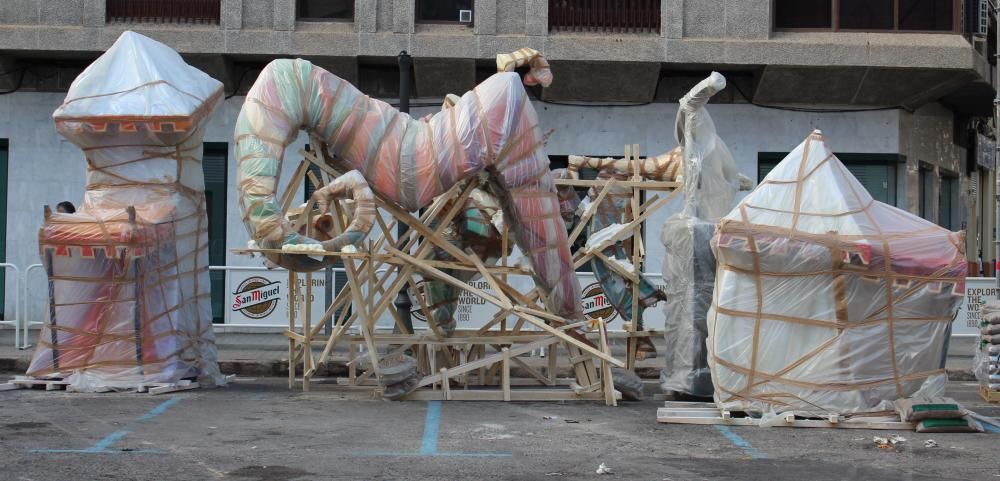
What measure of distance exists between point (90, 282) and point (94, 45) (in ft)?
28.0

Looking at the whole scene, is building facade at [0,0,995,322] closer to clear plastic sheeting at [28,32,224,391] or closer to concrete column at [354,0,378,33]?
Result: concrete column at [354,0,378,33]

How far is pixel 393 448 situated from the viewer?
9430 mm

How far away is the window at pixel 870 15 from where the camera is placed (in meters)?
21.2

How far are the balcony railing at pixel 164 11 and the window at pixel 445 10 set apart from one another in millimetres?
3131

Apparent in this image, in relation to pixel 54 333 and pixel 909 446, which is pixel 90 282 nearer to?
pixel 54 333

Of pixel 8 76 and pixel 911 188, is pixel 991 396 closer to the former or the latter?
pixel 911 188

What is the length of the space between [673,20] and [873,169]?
428cm

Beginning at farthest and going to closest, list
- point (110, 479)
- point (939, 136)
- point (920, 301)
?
point (939, 136) < point (920, 301) < point (110, 479)

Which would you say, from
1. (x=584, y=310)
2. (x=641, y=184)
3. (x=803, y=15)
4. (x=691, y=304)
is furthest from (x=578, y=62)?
(x=691, y=304)

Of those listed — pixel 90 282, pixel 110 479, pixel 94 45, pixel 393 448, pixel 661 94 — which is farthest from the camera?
pixel 661 94

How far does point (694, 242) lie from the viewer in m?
12.7

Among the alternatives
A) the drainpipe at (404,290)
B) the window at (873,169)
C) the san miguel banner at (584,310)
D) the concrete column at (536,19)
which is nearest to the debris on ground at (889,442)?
the drainpipe at (404,290)

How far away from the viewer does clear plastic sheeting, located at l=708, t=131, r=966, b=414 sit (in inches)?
428

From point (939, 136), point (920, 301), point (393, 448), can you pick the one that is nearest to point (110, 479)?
point (393, 448)
